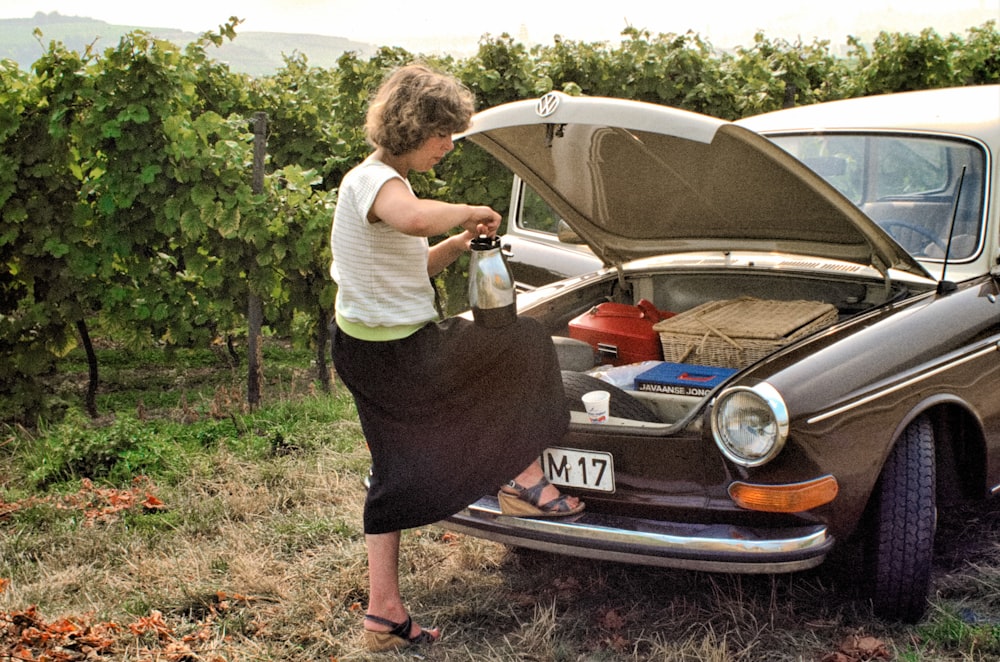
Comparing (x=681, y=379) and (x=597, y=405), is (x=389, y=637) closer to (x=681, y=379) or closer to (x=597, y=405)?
(x=597, y=405)

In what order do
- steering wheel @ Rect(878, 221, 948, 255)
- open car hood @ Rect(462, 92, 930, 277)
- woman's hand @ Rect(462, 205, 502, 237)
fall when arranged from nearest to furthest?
woman's hand @ Rect(462, 205, 502, 237) < open car hood @ Rect(462, 92, 930, 277) < steering wheel @ Rect(878, 221, 948, 255)

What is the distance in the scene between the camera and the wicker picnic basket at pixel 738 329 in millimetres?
3561

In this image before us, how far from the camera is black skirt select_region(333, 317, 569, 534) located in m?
2.80

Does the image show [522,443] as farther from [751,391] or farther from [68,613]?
[68,613]

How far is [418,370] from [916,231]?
83.6 inches

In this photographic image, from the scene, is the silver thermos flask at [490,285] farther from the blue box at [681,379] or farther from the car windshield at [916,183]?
the car windshield at [916,183]

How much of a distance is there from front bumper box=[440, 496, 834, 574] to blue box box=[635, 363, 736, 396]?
67 cm

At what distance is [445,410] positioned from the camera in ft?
9.32

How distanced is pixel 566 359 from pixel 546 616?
116 cm

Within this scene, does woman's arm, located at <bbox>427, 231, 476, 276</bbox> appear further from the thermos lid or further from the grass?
the grass

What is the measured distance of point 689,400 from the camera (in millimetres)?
3367

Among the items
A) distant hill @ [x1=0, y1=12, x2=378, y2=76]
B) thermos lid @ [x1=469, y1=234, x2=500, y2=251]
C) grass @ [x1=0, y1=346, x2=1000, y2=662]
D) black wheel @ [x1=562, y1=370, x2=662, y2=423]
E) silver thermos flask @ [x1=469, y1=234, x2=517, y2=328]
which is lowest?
grass @ [x1=0, y1=346, x2=1000, y2=662]

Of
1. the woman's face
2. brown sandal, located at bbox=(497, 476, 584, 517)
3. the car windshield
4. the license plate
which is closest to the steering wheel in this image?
the car windshield

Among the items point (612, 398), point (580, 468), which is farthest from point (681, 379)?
point (580, 468)
